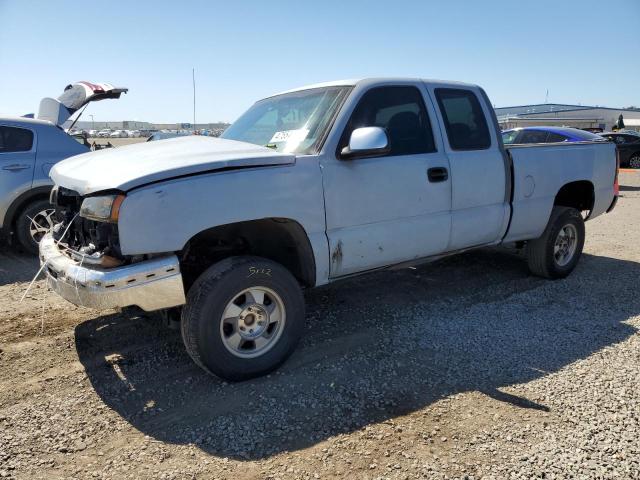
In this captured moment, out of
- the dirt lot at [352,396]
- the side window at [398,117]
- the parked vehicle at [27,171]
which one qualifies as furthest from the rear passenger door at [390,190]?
the parked vehicle at [27,171]

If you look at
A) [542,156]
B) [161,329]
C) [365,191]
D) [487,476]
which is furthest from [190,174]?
[542,156]

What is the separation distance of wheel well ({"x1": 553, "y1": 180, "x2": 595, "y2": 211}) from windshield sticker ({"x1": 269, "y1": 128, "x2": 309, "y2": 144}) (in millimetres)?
3326

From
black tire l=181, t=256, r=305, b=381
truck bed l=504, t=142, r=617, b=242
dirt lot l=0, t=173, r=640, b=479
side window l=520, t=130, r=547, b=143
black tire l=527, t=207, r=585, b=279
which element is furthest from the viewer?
side window l=520, t=130, r=547, b=143

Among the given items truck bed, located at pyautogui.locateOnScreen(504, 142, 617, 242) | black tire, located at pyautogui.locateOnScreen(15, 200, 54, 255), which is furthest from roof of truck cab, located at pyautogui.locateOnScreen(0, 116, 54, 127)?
truck bed, located at pyautogui.locateOnScreen(504, 142, 617, 242)

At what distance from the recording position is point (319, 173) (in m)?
3.46

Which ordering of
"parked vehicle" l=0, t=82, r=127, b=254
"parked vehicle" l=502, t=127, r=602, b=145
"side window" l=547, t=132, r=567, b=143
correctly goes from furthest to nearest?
"side window" l=547, t=132, r=567, b=143
"parked vehicle" l=502, t=127, r=602, b=145
"parked vehicle" l=0, t=82, r=127, b=254

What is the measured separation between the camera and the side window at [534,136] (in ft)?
42.5

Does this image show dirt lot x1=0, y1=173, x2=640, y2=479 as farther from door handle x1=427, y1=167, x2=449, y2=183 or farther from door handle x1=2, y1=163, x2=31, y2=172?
door handle x1=2, y1=163, x2=31, y2=172

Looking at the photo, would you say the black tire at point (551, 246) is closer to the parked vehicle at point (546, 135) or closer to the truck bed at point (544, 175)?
the truck bed at point (544, 175)

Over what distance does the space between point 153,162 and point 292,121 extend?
1.25 meters

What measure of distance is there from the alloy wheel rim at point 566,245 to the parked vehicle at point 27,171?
20.4 ft

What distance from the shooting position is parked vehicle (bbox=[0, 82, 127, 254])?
6312 mm

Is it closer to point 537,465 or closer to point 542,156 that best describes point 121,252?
point 537,465

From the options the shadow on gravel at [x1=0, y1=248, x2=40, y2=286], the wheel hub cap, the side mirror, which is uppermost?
the side mirror
